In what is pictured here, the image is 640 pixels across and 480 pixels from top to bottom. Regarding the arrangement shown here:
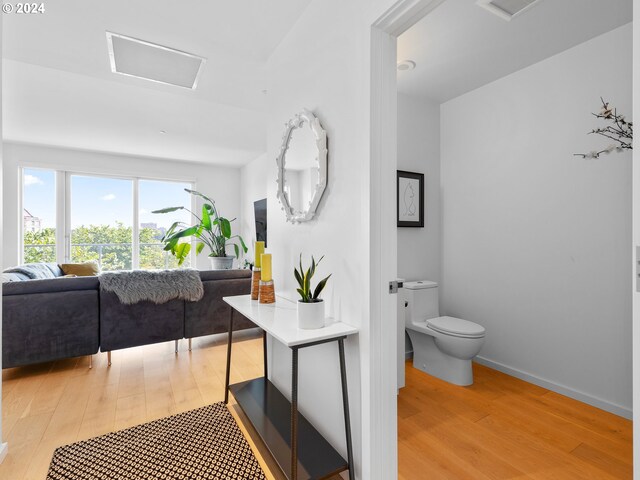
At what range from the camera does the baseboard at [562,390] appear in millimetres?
1999

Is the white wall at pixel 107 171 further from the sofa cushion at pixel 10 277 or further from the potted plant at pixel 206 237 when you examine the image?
the sofa cushion at pixel 10 277

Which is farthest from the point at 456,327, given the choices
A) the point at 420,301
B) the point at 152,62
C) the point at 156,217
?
the point at 156,217

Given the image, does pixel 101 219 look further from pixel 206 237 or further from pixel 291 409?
pixel 291 409

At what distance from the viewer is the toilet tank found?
2.71 metres

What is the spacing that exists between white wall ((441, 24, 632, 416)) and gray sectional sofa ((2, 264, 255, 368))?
7.89 ft

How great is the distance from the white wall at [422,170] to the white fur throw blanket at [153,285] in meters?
1.90

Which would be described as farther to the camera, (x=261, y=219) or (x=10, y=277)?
(x=261, y=219)

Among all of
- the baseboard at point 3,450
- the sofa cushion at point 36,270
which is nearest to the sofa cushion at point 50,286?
the sofa cushion at point 36,270

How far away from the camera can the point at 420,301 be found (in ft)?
9.00

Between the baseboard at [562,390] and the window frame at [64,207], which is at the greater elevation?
the window frame at [64,207]

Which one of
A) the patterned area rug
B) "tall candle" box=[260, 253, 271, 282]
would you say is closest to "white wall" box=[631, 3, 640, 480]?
the patterned area rug

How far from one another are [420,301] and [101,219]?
516 centimetres

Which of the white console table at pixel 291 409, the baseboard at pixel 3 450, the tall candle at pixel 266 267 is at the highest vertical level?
the tall candle at pixel 266 267

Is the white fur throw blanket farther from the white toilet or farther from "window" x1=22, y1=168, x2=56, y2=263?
"window" x1=22, y1=168, x2=56, y2=263
